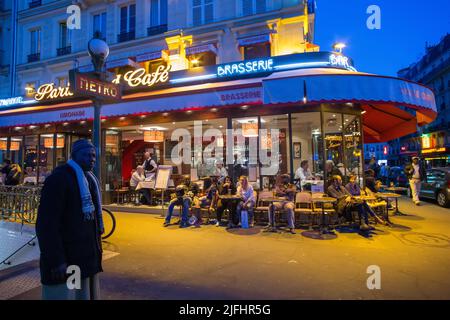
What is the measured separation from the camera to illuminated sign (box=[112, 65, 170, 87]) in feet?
37.0

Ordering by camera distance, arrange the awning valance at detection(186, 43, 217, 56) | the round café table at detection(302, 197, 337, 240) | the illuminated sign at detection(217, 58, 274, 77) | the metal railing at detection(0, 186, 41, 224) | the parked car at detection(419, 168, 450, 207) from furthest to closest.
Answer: the awning valance at detection(186, 43, 217, 56), the parked car at detection(419, 168, 450, 207), the illuminated sign at detection(217, 58, 274, 77), the metal railing at detection(0, 186, 41, 224), the round café table at detection(302, 197, 337, 240)

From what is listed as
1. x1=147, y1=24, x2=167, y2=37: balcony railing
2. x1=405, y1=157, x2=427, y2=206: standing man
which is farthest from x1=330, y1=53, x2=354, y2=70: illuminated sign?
x1=147, y1=24, x2=167, y2=37: balcony railing

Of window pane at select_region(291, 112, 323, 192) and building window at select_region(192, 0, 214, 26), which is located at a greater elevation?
building window at select_region(192, 0, 214, 26)

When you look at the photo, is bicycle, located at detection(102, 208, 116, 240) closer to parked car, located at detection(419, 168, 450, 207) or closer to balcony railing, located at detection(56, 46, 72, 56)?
parked car, located at detection(419, 168, 450, 207)

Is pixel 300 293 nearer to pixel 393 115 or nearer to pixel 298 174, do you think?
pixel 298 174

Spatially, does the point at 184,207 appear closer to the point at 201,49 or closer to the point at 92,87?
the point at 92,87

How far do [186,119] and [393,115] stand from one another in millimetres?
8276

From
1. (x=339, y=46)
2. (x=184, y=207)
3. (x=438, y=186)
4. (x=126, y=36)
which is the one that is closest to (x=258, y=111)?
(x=184, y=207)

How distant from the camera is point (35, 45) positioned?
19.1 m

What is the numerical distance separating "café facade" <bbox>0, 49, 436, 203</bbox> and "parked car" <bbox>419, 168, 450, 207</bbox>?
2218 millimetres

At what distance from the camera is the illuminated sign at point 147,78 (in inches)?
444

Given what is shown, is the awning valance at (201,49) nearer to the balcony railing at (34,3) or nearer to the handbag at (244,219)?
the handbag at (244,219)

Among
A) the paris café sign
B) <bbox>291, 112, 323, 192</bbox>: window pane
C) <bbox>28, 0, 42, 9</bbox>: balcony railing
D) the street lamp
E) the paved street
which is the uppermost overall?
<bbox>28, 0, 42, 9</bbox>: balcony railing

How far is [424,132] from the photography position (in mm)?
38594
